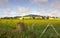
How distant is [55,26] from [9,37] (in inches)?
276

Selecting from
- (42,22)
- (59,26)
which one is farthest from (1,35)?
(59,26)

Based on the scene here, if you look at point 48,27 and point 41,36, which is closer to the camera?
point 41,36

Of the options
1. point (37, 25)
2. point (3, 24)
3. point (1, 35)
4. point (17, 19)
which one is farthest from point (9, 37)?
point (37, 25)

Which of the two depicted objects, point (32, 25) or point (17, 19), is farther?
point (32, 25)

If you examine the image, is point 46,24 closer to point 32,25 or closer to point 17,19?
point 32,25

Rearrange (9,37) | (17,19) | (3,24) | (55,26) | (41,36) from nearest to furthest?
(9,37), (41,36), (17,19), (3,24), (55,26)

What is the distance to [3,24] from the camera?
17.5m

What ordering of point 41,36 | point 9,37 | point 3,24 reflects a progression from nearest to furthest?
point 9,37 → point 41,36 → point 3,24

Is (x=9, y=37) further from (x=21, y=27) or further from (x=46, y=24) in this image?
(x=46, y=24)

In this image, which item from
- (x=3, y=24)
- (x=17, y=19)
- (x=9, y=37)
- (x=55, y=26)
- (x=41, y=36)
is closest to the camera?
A: (x=9, y=37)

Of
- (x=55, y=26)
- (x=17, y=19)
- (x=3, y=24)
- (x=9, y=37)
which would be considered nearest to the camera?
(x=9, y=37)

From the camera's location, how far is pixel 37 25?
1862 centimetres

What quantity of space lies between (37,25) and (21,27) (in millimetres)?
4076

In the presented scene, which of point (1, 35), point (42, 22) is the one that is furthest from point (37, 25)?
point (1, 35)
